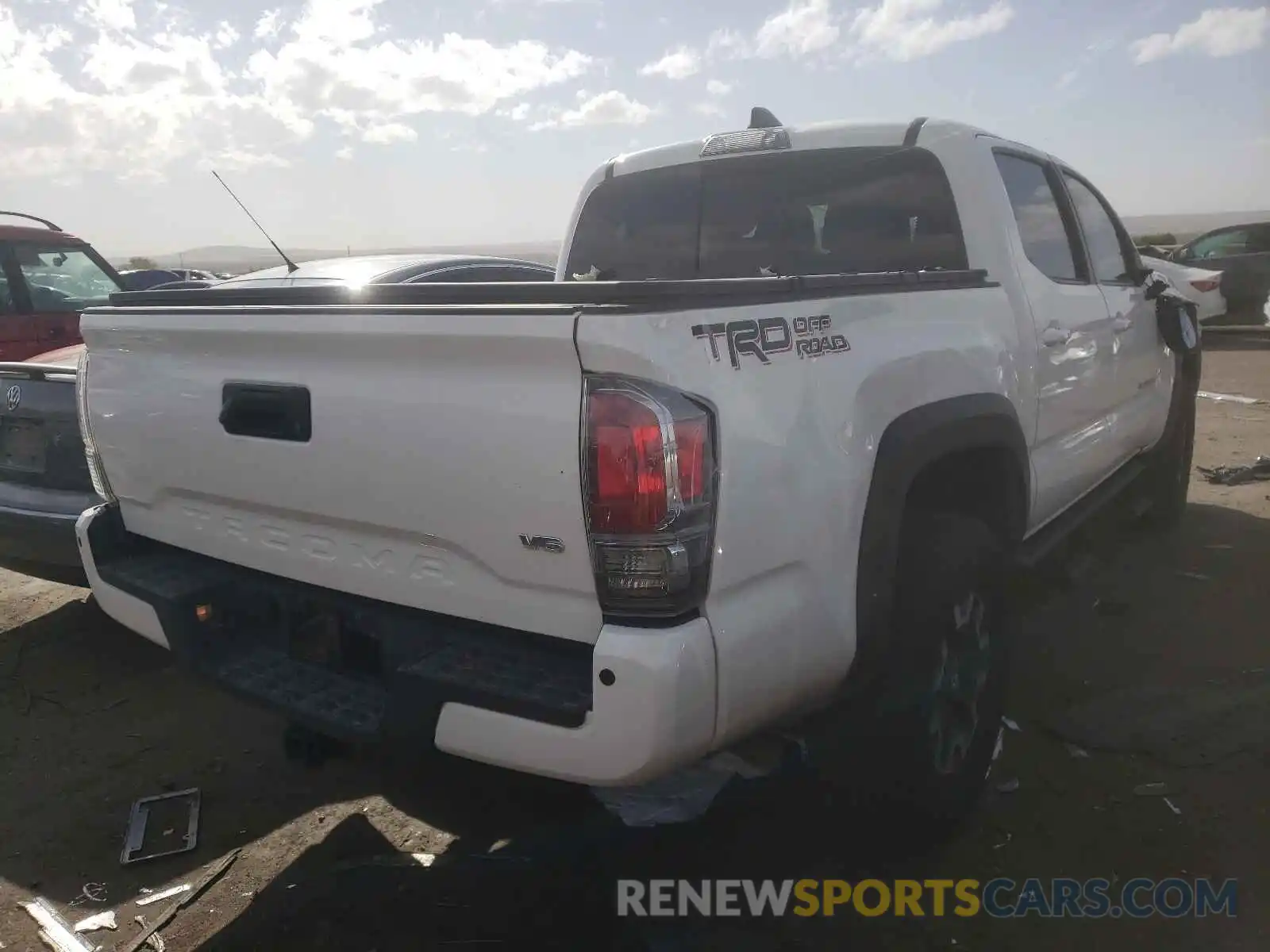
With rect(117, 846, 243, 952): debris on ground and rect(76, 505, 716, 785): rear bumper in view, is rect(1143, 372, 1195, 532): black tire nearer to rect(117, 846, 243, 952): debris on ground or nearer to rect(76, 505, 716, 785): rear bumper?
rect(76, 505, 716, 785): rear bumper

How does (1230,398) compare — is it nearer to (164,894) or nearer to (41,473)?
(41,473)

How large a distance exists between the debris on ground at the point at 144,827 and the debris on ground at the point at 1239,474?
649cm

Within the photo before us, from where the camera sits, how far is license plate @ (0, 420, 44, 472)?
4.17m

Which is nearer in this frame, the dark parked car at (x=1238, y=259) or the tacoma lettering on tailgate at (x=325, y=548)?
the tacoma lettering on tailgate at (x=325, y=548)

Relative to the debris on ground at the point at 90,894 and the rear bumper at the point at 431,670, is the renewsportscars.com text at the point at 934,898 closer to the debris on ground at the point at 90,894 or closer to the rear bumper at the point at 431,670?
the rear bumper at the point at 431,670

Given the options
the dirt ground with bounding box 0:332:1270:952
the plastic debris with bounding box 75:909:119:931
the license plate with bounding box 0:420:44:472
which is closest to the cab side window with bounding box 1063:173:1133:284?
the dirt ground with bounding box 0:332:1270:952

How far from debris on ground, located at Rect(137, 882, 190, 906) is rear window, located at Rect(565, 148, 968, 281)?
2.22 meters

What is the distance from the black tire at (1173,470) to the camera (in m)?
5.32

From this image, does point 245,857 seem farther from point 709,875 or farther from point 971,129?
point 971,129

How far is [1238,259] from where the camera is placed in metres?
14.2

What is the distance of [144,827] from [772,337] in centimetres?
241

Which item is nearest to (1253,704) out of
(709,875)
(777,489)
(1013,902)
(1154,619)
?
(1154,619)

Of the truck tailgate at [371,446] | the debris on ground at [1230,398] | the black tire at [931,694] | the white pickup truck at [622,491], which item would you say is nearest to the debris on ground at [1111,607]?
the white pickup truck at [622,491]

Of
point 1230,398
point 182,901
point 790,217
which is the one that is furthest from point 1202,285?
point 182,901
